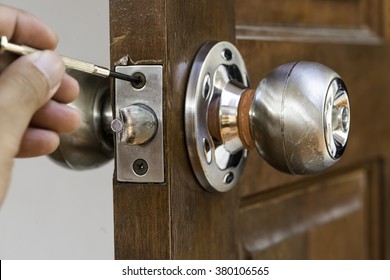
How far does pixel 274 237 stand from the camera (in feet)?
1.79

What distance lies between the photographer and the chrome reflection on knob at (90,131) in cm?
43

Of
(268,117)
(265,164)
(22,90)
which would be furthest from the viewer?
(265,164)

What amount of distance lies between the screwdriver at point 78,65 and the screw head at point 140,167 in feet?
0.14

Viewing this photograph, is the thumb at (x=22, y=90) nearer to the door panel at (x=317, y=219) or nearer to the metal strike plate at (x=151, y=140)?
the metal strike plate at (x=151, y=140)

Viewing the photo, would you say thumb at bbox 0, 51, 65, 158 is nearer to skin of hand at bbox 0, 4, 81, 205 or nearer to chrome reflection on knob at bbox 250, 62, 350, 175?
skin of hand at bbox 0, 4, 81, 205

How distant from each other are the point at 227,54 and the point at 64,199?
0.56ft

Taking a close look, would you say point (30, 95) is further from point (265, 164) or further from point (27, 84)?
point (265, 164)

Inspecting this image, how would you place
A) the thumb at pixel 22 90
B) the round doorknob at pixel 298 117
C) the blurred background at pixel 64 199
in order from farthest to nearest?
the blurred background at pixel 64 199 < the round doorknob at pixel 298 117 < the thumb at pixel 22 90

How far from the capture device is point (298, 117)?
1.31ft

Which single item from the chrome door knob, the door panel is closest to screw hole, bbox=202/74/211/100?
the chrome door knob

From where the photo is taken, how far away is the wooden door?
39 cm

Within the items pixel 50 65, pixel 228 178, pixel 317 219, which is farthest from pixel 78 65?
pixel 317 219

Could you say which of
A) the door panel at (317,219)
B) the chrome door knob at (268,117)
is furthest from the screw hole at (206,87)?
the door panel at (317,219)

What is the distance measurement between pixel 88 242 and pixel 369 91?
31cm
